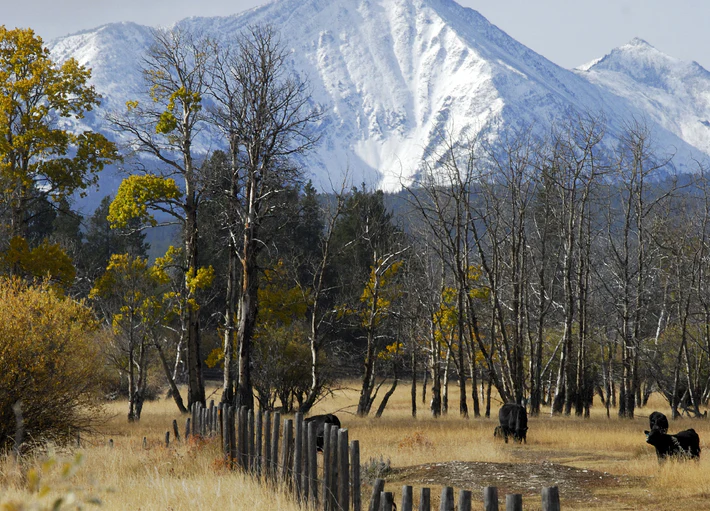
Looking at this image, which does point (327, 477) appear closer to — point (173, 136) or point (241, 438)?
point (241, 438)

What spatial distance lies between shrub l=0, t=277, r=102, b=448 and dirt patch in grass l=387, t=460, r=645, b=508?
5705 millimetres

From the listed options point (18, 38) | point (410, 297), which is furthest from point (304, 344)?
point (18, 38)

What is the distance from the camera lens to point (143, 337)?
27.2 metres

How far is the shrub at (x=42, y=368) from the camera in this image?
1267 cm

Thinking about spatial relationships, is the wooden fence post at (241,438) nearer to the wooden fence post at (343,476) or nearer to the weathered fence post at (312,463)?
the weathered fence post at (312,463)

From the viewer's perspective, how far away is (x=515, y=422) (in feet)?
59.5

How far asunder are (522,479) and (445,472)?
4.37 ft

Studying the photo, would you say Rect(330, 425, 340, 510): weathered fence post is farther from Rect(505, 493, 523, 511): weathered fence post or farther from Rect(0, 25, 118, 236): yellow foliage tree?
Rect(0, 25, 118, 236): yellow foliage tree

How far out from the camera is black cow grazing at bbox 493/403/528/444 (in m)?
18.1

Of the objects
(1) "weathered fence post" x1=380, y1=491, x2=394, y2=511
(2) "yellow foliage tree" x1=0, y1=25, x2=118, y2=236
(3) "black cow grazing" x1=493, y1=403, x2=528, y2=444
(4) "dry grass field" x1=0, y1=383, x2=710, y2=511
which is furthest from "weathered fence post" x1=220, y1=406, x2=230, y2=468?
(2) "yellow foliage tree" x1=0, y1=25, x2=118, y2=236

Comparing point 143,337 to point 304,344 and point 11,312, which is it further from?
point 11,312

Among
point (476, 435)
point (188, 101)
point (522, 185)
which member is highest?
point (188, 101)

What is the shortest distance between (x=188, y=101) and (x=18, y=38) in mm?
5167

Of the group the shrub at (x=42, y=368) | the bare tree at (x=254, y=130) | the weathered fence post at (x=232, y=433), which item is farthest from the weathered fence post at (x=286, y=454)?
the bare tree at (x=254, y=130)
